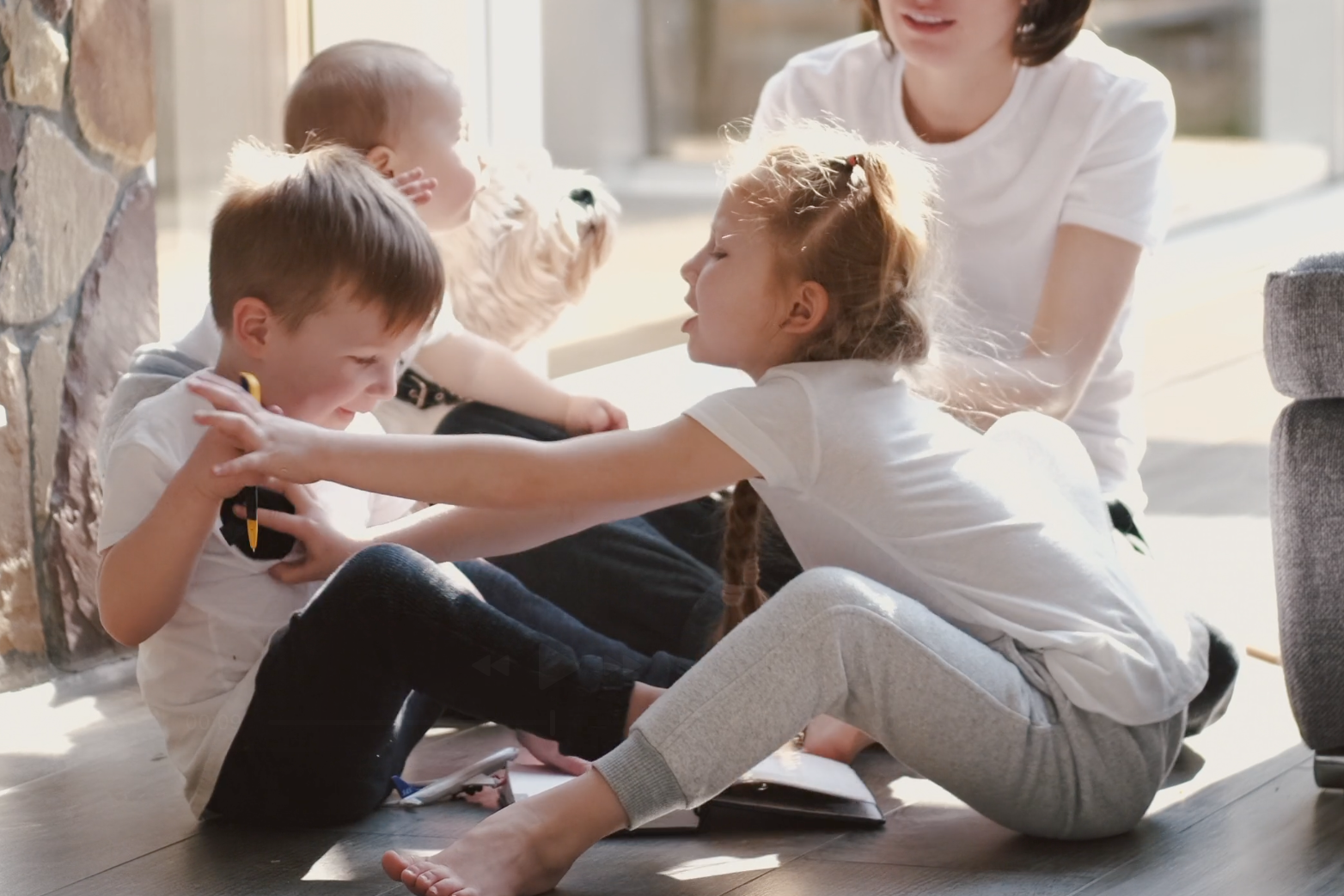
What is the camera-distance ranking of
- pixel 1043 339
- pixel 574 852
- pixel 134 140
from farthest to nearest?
pixel 134 140, pixel 1043 339, pixel 574 852

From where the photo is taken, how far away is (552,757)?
1569 mm

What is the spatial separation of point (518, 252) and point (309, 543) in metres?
0.55

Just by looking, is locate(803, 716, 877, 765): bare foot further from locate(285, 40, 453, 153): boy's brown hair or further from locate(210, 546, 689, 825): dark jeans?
locate(285, 40, 453, 153): boy's brown hair

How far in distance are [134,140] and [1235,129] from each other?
4167 millimetres

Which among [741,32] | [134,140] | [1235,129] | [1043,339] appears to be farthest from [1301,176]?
[134,140]

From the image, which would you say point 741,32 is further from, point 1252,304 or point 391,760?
point 391,760

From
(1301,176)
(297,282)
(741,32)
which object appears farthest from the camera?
(1301,176)

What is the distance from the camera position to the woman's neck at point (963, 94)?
187 centimetres

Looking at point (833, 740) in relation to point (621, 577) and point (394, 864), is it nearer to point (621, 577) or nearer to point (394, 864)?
point (621, 577)

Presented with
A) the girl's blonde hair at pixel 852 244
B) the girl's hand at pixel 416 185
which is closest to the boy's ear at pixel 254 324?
the girl's hand at pixel 416 185

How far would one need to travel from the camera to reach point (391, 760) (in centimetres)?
151

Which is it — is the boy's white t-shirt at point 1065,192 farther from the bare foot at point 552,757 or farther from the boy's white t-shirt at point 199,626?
the boy's white t-shirt at point 199,626

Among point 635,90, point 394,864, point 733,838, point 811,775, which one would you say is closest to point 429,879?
point 394,864

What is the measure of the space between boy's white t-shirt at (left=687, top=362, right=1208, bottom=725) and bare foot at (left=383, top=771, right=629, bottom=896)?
29 cm
